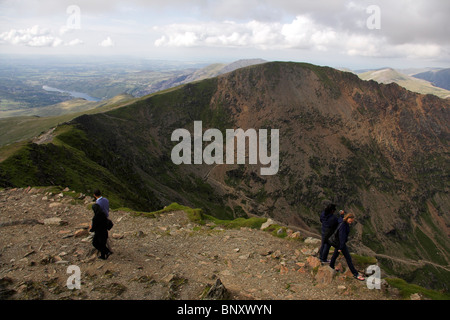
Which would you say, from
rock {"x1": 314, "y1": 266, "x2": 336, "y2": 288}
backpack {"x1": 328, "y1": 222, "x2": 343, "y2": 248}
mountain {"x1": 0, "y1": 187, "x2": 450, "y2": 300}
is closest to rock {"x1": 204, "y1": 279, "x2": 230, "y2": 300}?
mountain {"x1": 0, "y1": 187, "x2": 450, "y2": 300}

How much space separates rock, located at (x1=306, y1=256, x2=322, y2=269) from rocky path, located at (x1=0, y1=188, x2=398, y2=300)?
62mm

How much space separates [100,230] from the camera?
592 inches

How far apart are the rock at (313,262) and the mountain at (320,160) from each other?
99.2m

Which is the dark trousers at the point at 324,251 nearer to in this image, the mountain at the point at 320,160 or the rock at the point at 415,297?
the rock at the point at 415,297

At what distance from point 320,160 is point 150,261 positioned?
169586 mm

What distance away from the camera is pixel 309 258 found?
16.5m

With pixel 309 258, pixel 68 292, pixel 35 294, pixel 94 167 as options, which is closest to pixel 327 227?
pixel 309 258

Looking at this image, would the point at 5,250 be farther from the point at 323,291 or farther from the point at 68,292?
the point at 323,291

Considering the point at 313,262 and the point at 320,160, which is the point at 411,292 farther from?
→ the point at 320,160

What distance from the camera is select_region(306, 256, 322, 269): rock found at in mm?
15703

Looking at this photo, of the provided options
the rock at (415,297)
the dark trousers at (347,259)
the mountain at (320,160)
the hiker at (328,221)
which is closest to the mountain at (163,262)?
the rock at (415,297)
